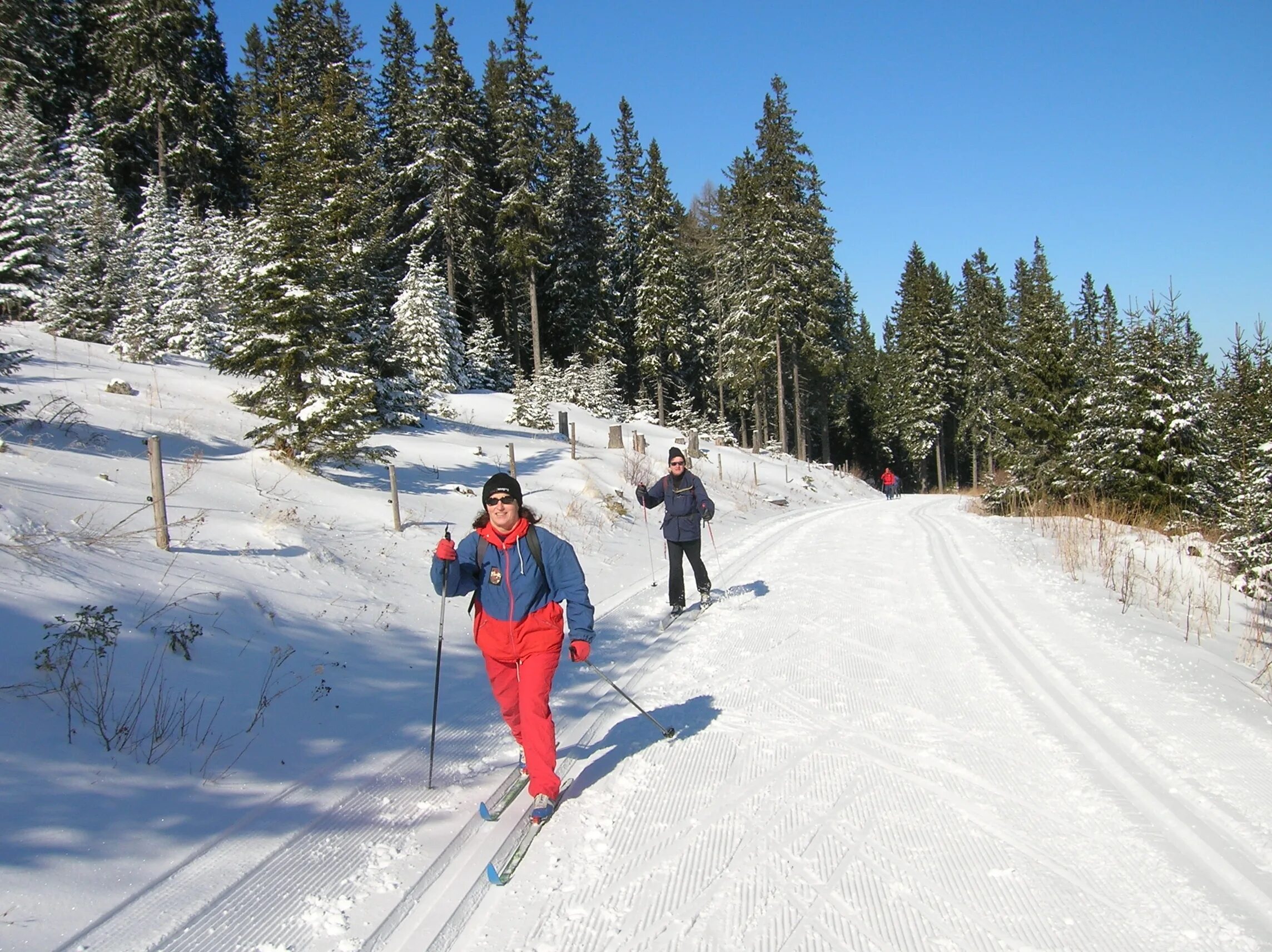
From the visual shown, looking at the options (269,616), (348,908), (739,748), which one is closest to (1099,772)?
(739,748)

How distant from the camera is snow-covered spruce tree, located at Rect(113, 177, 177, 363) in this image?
66.1 ft

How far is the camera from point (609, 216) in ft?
157

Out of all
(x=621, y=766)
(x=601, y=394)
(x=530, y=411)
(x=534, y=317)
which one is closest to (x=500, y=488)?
(x=621, y=766)

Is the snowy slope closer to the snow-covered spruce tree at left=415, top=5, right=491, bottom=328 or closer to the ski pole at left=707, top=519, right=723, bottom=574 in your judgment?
the ski pole at left=707, top=519, right=723, bottom=574

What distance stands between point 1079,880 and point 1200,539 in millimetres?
13290

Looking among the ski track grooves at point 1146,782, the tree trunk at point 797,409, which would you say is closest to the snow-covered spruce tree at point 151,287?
the ski track grooves at point 1146,782

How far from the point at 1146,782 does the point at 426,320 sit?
30.6 metres

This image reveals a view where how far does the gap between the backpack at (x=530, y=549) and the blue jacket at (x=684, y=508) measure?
483 centimetres

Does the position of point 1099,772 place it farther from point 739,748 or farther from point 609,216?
point 609,216

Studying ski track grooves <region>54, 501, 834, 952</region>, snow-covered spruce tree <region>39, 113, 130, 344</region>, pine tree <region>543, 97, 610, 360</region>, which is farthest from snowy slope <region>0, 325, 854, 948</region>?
pine tree <region>543, 97, 610, 360</region>

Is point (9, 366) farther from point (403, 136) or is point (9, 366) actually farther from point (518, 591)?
point (403, 136)

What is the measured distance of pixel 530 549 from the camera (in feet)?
13.9

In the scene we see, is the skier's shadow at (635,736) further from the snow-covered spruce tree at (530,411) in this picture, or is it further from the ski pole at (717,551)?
the snow-covered spruce tree at (530,411)

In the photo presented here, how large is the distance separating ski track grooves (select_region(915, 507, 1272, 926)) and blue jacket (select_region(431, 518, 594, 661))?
10.5 ft
